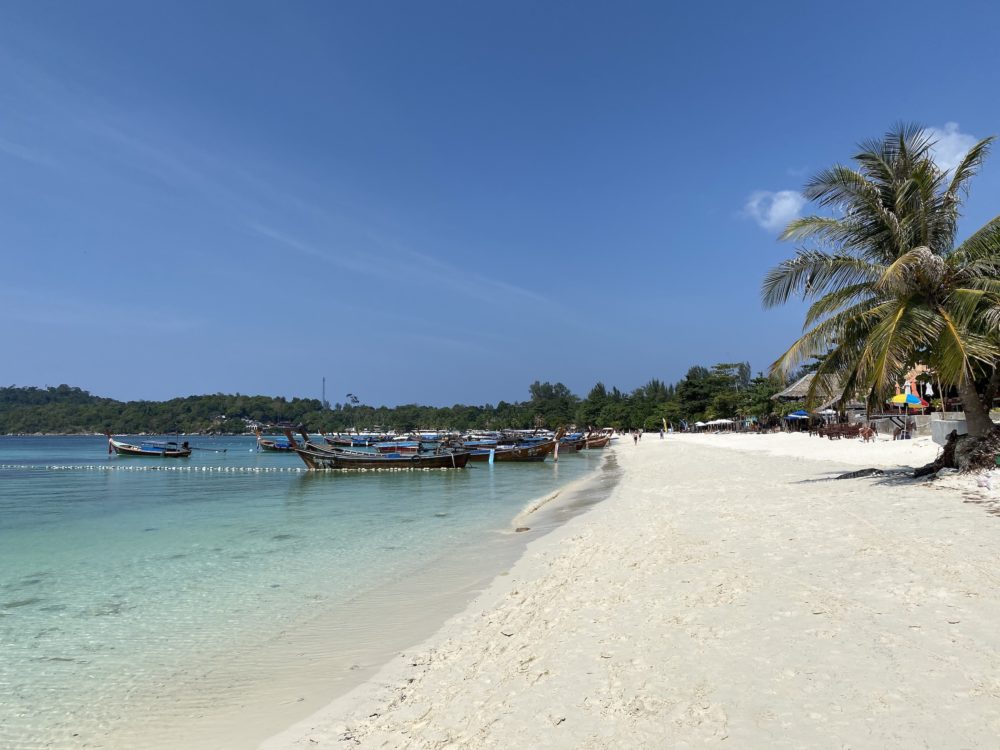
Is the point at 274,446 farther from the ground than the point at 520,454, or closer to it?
closer to it

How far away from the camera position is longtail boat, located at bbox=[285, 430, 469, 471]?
35.0 metres

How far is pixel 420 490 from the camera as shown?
23219 mm

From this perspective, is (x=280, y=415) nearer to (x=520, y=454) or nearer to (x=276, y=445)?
(x=276, y=445)

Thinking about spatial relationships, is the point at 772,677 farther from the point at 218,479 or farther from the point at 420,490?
the point at 218,479

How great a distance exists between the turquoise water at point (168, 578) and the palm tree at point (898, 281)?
26.3ft

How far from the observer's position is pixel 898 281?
32.3ft

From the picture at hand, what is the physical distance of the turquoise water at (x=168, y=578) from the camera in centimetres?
498

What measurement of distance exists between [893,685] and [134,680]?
592cm

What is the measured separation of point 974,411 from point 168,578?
46.5 feet

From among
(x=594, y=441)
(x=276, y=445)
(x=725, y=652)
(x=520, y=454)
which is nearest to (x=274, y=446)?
(x=276, y=445)

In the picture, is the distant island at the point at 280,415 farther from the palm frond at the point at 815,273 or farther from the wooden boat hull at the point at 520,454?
the palm frond at the point at 815,273

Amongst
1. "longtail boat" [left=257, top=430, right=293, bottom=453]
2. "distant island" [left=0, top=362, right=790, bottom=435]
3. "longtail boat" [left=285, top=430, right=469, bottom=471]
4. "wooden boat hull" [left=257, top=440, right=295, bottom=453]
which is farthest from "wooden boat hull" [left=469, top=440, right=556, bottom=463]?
"distant island" [left=0, top=362, right=790, bottom=435]

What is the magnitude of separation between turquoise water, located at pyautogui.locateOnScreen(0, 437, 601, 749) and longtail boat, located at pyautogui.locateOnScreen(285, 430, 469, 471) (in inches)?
489

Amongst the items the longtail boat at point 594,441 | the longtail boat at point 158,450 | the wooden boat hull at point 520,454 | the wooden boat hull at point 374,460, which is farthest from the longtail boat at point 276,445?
the wooden boat hull at point 520,454
